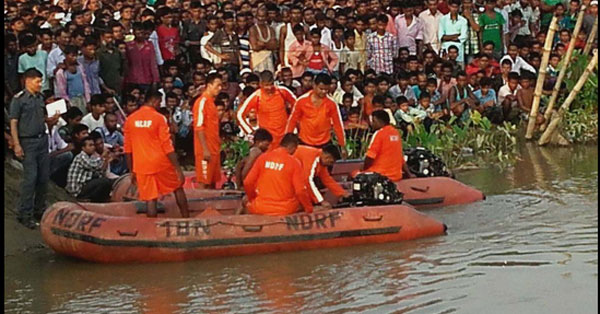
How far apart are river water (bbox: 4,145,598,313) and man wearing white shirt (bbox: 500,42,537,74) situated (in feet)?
21.6

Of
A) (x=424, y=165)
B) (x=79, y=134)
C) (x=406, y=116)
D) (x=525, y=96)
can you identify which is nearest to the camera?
(x=79, y=134)

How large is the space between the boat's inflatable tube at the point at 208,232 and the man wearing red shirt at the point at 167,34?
519cm

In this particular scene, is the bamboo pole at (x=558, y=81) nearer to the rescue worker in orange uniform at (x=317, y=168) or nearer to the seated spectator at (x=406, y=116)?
the seated spectator at (x=406, y=116)

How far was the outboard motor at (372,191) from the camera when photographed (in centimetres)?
1408

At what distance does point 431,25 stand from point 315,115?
5.85 m

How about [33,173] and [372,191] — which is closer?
[33,173]

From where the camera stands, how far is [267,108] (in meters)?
15.8

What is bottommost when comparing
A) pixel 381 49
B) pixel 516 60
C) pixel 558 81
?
pixel 558 81

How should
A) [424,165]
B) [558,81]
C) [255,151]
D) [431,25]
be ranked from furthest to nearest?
[431,25] < [558,81] < [424,165] < [255,151]

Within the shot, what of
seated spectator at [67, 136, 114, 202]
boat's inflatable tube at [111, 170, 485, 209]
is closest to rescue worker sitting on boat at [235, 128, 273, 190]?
boat's inflatable tube at [111, 170, 485, 209]

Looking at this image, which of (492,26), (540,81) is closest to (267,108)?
(540,81)

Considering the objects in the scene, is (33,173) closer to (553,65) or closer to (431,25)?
(431,25)

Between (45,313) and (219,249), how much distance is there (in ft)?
7.56

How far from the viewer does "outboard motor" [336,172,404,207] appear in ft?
46.2
